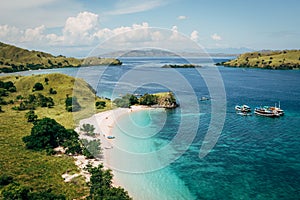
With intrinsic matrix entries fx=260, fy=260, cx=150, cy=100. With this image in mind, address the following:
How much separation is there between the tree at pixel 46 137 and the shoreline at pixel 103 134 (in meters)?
4.81

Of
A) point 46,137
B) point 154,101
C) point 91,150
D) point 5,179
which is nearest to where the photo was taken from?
point 5,179

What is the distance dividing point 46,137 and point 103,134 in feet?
45.0

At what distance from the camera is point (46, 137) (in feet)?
161

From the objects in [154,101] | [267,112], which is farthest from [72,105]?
[267,112]

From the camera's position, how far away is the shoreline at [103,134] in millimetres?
39844

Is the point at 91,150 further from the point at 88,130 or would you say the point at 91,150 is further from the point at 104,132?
the point at 104,132

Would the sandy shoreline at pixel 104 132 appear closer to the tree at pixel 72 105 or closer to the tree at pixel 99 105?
the tree at pixel 99 105

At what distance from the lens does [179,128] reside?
6581cm

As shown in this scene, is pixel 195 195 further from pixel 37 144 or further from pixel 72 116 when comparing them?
pixel 72 116

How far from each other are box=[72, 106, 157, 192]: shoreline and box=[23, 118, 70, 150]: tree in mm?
4808

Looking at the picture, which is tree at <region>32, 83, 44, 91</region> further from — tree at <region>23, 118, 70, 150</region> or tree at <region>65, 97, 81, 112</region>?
tree at <region>23, 118, 70, 150</region>

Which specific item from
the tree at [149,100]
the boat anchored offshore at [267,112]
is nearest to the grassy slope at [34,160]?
the tree at [149,100]

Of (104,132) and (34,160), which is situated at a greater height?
(104,132)

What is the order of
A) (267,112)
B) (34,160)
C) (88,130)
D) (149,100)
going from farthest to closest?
1. (149,100)
2. (267,112)
3. (88,130)
4. (34,160)
